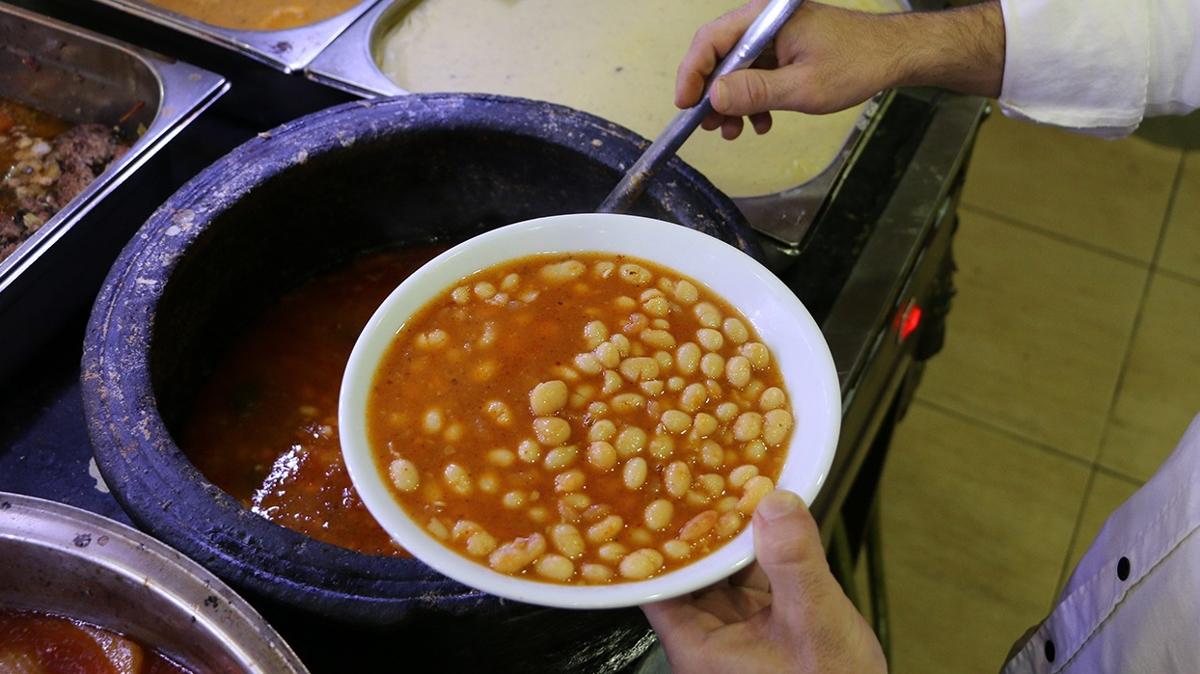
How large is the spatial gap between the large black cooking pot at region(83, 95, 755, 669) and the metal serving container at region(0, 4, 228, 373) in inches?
9.5

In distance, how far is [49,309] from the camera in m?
1.76

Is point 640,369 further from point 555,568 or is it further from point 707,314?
point 555,568

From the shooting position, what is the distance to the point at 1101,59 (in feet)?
6.14

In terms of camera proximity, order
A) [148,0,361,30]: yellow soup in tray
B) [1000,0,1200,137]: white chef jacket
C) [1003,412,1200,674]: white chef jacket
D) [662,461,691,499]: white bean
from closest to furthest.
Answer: [662,461,691,499]: white bean
[1003,412,1200,674]: white chef jacket
[1000,0,1200,137]: white chef jacket
[148,0,361,30]: yellow soup in tray

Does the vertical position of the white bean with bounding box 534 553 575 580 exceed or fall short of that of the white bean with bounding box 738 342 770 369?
it falls short

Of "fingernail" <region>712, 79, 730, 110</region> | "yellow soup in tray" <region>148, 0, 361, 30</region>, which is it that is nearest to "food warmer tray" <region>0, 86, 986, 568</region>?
"fingernail" <region>712, 79, 730, 110</region>

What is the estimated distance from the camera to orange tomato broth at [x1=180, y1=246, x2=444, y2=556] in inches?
61.4

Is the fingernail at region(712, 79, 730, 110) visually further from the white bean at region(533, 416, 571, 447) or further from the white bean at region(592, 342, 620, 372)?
the white bean at region(533, 416, 571, 447)

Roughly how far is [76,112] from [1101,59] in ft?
6.91

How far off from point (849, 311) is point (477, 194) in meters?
0.74

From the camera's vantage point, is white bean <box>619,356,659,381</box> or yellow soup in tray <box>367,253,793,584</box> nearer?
yellow soup in tray <box>367,253,793,584</box>

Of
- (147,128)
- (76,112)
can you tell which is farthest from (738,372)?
(76,112)

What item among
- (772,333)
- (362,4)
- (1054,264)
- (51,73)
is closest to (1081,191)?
(1054,264)

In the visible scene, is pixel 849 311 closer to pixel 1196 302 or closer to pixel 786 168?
pixel 786 168
